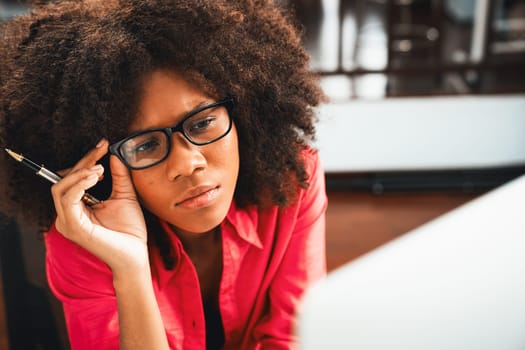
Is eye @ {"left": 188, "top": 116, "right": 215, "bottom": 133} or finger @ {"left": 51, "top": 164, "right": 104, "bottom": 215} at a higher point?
eye @ {"left": 188, "top": 116, "right": 215, "bottom": 133}

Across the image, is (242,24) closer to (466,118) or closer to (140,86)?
(140,86)

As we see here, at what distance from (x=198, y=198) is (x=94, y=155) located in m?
0.19

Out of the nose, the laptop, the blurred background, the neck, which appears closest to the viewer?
the laptop

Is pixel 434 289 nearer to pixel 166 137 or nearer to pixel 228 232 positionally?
pixel 166 137

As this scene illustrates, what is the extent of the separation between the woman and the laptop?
0.58m

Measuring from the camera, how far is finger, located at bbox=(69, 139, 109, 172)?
1009mm

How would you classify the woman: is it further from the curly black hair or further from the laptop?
the laptop

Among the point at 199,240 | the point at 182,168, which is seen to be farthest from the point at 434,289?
the point at 199,240

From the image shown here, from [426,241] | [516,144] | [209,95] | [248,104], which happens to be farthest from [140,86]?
[516,144]

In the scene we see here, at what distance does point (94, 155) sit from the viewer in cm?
102

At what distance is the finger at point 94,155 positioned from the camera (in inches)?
39.7

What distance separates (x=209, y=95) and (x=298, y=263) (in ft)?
1.29

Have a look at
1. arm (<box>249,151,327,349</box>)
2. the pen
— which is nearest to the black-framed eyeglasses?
the pen

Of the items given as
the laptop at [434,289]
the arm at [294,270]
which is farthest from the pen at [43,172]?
Result: the laptop at [434,289]
